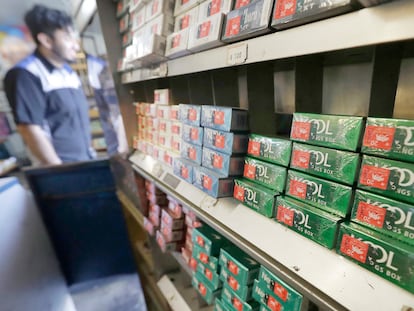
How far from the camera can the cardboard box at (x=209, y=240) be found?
0.93m

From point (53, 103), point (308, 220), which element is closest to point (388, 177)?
point (308, 220)

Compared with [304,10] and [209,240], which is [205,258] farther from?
[304,10]

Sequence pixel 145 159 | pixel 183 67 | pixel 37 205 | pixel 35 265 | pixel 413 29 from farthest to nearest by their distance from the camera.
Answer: pixel 37 205, pixel 35 265, pixel 145 159, pixel 183 67, pixel 413 29

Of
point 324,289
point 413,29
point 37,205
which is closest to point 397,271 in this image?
point 324,289

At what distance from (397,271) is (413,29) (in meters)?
0.39

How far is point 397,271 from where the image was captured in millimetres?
410

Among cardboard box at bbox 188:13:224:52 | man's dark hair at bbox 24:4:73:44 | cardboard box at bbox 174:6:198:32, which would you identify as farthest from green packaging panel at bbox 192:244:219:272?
man's dark hair at bbox 24:4:73:44

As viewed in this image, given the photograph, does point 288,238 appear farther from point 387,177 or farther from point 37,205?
point 37,205

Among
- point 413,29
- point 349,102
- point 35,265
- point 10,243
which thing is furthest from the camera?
point 35,265

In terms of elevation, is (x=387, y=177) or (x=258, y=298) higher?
(x=387, y=177)

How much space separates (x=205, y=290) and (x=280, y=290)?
48 cm

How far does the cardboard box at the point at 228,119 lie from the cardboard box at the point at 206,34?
0.64ft

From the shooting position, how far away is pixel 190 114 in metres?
0.92

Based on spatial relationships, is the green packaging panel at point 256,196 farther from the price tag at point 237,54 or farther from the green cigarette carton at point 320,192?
the price tag at point 237,54
